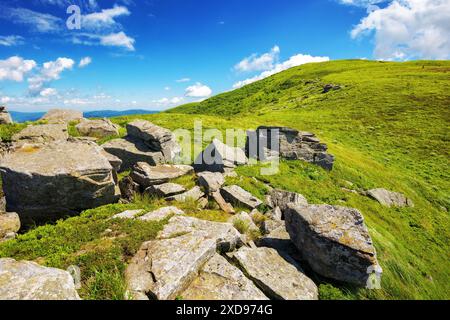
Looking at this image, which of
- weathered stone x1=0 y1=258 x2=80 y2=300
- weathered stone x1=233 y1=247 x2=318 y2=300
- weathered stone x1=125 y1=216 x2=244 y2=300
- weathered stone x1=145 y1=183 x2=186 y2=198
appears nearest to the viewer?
weathered stone x1=0 y1=258 x2=80 y2=300

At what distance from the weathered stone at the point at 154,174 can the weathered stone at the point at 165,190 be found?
0.58 m

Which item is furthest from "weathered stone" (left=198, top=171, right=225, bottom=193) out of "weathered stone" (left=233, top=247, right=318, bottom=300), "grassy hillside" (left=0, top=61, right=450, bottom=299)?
"weathered stone" (left=233, top=247, right=318, bottom=300)

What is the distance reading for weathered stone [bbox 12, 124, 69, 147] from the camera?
2358 cm

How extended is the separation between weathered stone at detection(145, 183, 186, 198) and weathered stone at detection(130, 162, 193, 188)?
22.9 inches

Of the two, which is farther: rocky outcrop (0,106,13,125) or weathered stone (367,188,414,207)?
rocky outcrop (0,106,13,125)

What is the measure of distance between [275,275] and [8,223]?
10793 mm

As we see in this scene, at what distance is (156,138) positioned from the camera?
834 inches

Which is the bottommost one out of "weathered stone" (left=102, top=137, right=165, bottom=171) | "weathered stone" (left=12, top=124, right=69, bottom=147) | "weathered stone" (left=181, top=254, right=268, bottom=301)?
"weathered stone" (left=181, top=254, right=268, bottom=301)

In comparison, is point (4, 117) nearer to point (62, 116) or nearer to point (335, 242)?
point (62, 116)

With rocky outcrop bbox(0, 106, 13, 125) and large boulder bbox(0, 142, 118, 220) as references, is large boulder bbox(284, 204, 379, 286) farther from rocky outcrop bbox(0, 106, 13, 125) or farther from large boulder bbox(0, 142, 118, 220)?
rocky outcrop bbox(0, 106, 13, 125)
